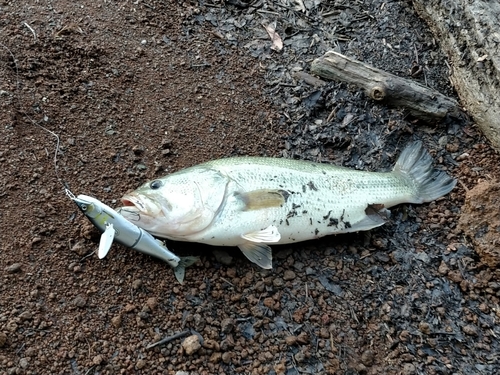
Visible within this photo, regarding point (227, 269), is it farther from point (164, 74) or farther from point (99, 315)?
point (164, 74)

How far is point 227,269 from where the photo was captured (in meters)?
3.60

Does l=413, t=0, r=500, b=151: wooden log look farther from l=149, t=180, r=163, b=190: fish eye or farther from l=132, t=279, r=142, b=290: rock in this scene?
l=132, t=279, r=142, b=290: rock

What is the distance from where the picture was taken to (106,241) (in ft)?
10.1

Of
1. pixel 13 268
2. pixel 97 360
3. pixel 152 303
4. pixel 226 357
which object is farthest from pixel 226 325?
pixel 13 268

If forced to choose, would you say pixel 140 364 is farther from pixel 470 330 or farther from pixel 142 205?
pixel 470 330

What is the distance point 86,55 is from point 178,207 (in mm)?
2191

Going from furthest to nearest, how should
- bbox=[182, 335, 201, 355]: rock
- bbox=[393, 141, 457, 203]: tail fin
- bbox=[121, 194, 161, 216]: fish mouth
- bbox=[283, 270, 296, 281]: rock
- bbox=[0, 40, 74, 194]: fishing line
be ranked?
bbox=[393, 141, 457, 203]: tail fin
bbox=[0, 40, 74, 194]: fishing line
bbox=[283, 270, 296, 281]: rock
bbox=[121, 194, 161, 216]: fish mouth
bbox=[182, 335, 201, 355]: rock

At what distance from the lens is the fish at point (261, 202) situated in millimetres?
3473

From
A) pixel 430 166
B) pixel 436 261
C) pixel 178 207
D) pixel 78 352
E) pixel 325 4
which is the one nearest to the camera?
pixel 78 352

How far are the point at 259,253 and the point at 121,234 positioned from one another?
0.95 m

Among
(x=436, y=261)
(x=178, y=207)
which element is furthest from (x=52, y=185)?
(x=436, y=261)

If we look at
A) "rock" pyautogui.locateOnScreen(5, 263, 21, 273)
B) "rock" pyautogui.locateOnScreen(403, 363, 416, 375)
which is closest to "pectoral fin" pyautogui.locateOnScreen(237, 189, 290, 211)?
"rock" pyautogui.locateOnScreen(403, 363, 416, 375)

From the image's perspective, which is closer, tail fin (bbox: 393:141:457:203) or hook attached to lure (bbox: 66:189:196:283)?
hook attached to lure (bbox: 66:189:196:283)

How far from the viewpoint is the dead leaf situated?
17.5 feet
